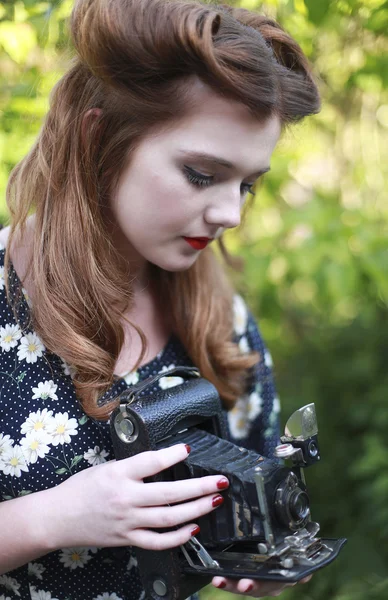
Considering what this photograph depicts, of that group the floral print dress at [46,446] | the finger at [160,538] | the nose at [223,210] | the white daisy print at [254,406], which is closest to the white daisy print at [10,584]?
the floral print dress at [46,446]

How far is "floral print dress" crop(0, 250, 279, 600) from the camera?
1.15 m

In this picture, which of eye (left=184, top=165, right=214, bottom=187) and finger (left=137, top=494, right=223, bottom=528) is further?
eye (left=184, top=165, right=214, bottom=187)

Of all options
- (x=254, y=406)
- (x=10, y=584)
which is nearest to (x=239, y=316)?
(x=254, y=406)

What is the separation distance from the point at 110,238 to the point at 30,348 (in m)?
0.23

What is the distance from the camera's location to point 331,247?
1.88 meters

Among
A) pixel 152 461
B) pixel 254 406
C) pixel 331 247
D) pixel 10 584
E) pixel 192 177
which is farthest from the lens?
pixel 331 247

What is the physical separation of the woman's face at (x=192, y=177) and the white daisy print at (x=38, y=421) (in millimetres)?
301

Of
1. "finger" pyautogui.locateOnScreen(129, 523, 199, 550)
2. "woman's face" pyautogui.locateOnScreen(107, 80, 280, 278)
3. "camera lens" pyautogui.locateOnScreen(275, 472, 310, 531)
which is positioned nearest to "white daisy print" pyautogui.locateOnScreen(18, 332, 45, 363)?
"woman's face" pyautogui.locateOnScreen(107, 80, 280, 278)

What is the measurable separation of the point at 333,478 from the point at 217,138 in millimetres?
1717

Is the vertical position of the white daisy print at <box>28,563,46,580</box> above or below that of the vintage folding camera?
below

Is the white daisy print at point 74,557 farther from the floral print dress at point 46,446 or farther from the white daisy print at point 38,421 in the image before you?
the white daisy print at point 38,421

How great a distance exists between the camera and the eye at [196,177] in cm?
112

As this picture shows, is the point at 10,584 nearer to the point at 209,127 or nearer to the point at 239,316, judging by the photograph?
the point at 239,316

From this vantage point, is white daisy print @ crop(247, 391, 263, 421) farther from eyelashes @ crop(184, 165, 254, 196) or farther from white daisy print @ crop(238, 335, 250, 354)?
eyelashes @ crop(184, 165, 254, 196)
